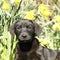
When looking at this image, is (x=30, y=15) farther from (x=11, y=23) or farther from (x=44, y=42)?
(x=44, y=42)

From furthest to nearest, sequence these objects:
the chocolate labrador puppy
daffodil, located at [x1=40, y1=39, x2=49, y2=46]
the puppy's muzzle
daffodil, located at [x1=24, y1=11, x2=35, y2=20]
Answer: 1. daffodil, located at [x1=40, y1=39, x2=49, y2=46]
2. daffodil, located at [x1=24, y1=11, x2=35, y2=20]
3. the chocolate labrador puppy
4. the puppy's muzzle

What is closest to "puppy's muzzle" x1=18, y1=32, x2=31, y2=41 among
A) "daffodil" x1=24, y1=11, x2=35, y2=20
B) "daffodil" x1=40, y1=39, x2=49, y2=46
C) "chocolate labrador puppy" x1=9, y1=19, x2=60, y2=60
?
"chocolate labrador puppy" x1=9, y1=19, x2=60, y2=60

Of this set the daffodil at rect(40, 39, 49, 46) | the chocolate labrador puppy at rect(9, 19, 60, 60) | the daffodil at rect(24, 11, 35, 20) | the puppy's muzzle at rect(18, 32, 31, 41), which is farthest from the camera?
the daffodil at rect(40, 39, 49, 46)

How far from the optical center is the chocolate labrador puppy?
7121mm

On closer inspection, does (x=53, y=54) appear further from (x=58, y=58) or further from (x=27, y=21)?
(x=27, y=21)

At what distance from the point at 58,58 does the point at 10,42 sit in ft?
3.27

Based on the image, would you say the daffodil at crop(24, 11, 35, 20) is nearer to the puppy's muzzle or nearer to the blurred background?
the blurred background

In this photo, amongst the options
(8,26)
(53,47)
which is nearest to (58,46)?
(53,47)

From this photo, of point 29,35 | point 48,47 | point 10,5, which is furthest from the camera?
point 48,47

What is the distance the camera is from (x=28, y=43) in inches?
293

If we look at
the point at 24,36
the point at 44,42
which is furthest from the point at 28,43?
the point at 24,36

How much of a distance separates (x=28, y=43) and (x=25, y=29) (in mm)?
376

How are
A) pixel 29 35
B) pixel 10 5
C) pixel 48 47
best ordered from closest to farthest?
pixel 29 35, pixel 10 5, pixel 48 47

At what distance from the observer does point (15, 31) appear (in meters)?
7.34
